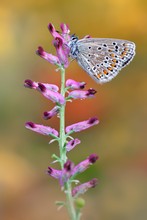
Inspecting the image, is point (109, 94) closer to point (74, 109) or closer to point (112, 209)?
point (74, 109)

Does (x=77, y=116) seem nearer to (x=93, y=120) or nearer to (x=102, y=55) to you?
(x=102, y=55)

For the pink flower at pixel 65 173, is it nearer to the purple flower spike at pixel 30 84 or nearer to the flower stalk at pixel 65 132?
the flower stalk at pixel 65 132

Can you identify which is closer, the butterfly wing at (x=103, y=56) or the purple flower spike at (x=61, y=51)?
the purple flower spike at (x=61, y=51)

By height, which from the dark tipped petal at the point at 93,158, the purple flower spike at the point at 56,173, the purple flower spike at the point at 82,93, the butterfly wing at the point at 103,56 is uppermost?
the butterfly wing at the point at 103,56

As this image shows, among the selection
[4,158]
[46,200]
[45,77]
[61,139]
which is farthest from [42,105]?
[61,139]

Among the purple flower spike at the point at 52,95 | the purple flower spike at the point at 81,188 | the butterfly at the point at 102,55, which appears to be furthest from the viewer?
the butterfly at the point at 102,55

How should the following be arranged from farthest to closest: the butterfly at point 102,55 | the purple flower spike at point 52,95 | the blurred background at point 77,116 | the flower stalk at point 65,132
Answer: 1. the blurred background at point 77,116
2. the butterfly at point 102,55
3. the purple flower spike at point 52,95
4. the flower stalk at point 65,132

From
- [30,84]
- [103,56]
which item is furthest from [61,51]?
[103,56]

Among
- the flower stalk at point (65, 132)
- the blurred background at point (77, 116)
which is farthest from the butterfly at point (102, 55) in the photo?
the blurred background at point (77, 116)
